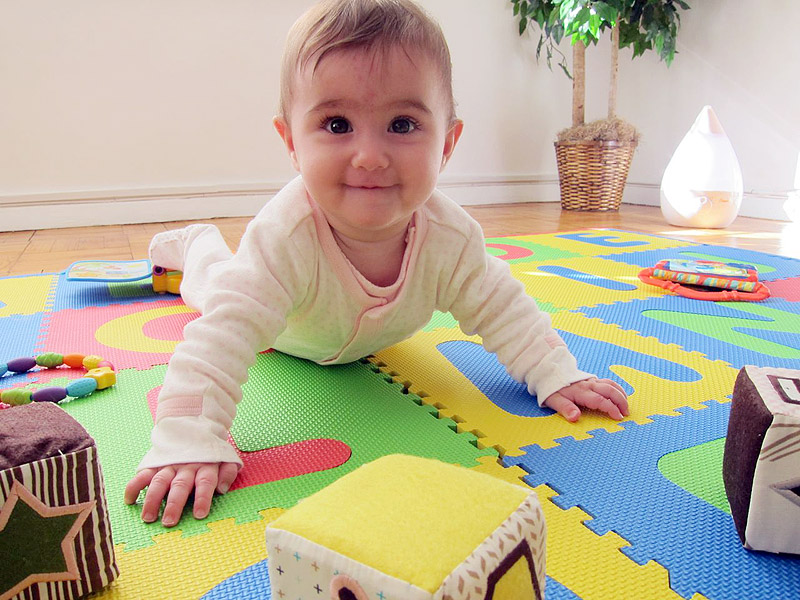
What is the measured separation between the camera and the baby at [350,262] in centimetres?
60

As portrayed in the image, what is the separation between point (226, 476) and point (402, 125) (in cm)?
37

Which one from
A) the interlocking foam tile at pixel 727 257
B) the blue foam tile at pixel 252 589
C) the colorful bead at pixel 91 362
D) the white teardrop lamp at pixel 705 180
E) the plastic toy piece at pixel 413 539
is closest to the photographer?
the plastic toy piece at pixel 413 539

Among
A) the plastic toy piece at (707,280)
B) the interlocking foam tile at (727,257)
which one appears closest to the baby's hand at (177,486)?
the plastic toy piece at (707,280)

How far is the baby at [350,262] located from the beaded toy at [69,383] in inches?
8.3

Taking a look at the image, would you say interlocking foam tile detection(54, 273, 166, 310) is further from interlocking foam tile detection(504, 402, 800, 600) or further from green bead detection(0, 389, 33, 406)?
interlocking foam tile detection(504, 402, 800, 600)

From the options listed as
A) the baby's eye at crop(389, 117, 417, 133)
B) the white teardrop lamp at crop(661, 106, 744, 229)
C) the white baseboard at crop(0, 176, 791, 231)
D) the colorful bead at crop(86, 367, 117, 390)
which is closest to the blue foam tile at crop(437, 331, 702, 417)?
the baby's eye at crop(389, 117, 417, 133)

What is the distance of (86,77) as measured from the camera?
2178 mm

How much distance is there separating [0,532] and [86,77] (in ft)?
7.11

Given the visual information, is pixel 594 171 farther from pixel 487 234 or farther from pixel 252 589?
pixel 252 589

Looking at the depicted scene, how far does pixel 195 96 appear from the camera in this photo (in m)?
2.33

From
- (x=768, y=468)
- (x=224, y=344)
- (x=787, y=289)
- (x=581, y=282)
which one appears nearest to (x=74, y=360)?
(x=224, y=344)

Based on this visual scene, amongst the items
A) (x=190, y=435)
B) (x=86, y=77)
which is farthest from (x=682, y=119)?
(x=190, y=435)

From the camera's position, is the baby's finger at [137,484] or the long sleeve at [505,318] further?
the long sleeve at [505,318]

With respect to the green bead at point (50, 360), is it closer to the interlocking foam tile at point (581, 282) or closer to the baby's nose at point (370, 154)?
the baby's nose at point (370, 154)
